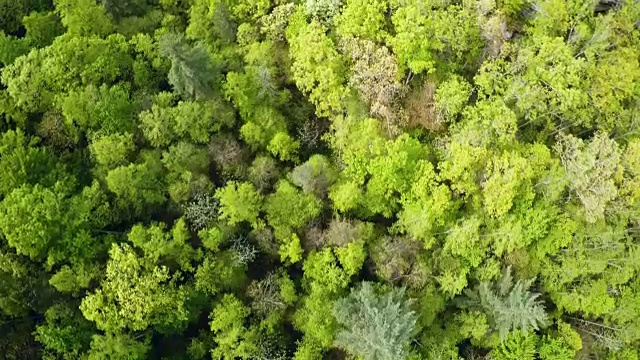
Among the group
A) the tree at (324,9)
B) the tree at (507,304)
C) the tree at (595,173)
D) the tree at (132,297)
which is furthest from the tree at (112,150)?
the tree at (595,173)

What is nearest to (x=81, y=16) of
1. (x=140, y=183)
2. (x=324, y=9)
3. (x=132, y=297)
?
(x=140, y=183)

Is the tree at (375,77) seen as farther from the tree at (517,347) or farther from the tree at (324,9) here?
the tree at (517,347)

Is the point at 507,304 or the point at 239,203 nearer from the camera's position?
the point at 507,304

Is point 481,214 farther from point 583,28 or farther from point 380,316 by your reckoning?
point 583,28

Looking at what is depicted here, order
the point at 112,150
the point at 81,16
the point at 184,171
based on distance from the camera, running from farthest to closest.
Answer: the point at 81,16, the point at 184,171, the point at 112,150

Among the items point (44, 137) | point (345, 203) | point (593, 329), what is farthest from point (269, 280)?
point (593, 329)

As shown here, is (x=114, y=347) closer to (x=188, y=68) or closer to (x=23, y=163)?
(x=23, y=163)

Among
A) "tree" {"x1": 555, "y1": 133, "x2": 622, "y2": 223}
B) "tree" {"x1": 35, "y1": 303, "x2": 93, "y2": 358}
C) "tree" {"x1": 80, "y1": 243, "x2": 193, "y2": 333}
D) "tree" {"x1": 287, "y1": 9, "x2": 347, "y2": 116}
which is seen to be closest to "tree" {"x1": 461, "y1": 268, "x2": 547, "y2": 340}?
"tree" {"x1": 555, "y1": 133, "x2": 622, "y2": 223}
